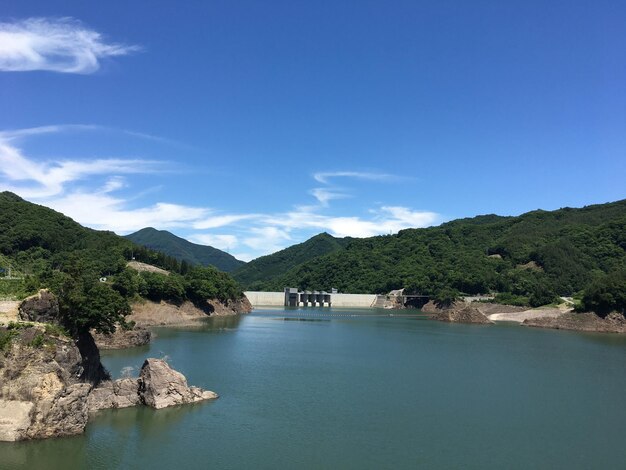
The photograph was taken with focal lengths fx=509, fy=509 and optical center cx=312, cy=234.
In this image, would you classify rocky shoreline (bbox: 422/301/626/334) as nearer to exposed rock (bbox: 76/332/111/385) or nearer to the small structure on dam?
the small structure on dam

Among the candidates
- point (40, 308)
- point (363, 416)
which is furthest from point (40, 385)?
point (363, 416)

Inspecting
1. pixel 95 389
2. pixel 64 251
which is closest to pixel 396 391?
pixel 95 389

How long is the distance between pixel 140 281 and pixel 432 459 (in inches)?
2632

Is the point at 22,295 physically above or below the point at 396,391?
above

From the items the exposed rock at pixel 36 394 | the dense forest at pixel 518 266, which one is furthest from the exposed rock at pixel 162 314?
the dense forest at pixel 518 266

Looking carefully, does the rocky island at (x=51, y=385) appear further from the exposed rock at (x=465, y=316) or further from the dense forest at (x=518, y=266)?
the dense forest at (x=518, y=266)

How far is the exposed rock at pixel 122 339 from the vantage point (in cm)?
5219

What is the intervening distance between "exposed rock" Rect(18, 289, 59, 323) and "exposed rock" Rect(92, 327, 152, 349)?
2020 cm

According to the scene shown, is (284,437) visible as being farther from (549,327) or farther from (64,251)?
(64,251)

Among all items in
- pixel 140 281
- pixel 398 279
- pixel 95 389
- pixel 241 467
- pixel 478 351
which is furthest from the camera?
pixel 398 279

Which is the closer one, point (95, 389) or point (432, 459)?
point (432, 459)

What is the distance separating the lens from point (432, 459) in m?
23.5

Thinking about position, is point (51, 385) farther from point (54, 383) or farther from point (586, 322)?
point (586, 322)

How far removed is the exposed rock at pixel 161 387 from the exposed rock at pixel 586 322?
81.3 m
